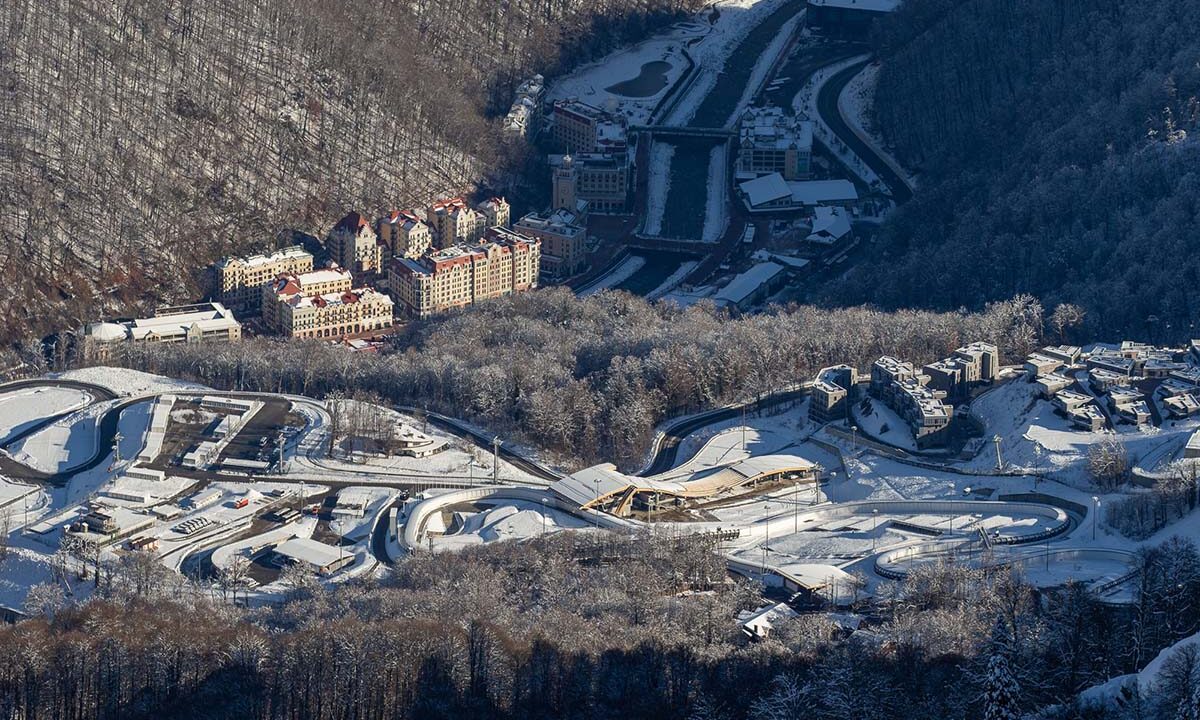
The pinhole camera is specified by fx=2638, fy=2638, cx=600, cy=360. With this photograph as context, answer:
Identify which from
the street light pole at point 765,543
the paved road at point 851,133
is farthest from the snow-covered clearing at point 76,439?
the paved road at point 851,133

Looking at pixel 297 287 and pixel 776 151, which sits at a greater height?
pixel 776 151

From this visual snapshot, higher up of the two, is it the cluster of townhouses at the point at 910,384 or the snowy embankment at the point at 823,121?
the snowy embankment at the point at 823,121

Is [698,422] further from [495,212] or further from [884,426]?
[495,212]

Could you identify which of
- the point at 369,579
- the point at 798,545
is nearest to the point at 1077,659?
the point at 798,545

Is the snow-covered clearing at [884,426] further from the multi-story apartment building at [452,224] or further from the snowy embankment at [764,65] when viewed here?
the snowy embankment at [764,65]

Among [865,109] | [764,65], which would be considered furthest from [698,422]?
[764,65]

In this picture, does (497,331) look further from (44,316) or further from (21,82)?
(21,82)

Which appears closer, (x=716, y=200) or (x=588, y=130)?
(x=716, y=200)
